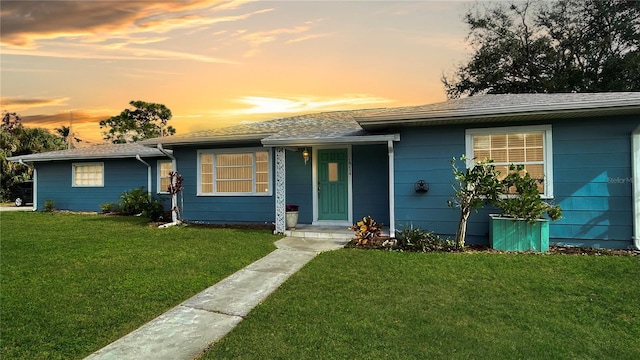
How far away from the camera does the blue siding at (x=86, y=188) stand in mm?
12984

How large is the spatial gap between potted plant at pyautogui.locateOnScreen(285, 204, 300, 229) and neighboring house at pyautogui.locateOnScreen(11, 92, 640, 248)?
27cm

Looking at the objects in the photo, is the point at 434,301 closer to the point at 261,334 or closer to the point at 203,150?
the point at 261,334

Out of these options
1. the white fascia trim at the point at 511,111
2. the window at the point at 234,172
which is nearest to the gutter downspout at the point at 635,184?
the white fascia trim at the point at 511,111

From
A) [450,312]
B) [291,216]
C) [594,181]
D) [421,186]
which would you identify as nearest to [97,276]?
[291,216]

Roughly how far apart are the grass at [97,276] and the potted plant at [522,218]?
4291 millimetres

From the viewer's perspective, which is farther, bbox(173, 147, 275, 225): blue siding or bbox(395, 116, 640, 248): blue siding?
bbox(173, 147, 275, 225): blue siding

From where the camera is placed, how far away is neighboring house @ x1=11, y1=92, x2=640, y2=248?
6344mm

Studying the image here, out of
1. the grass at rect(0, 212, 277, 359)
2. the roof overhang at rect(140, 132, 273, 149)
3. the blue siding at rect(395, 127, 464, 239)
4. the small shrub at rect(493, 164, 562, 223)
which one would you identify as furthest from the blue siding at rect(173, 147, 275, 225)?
the small shrub at rect(493, 164, 562, 223)

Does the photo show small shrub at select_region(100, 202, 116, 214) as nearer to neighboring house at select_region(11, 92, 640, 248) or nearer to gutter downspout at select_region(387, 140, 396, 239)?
neighboring house at select_region(11, 92, 640, 248)

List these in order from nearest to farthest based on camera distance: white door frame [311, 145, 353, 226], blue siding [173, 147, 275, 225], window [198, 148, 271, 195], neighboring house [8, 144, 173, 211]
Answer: white door frame [311, 145, 353, 226], blue siding [173, 147, 275, 225], window [198, 148, 271, 195], neighboring house [8, 144, 173, 211]

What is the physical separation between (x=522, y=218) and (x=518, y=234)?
11.5 inches

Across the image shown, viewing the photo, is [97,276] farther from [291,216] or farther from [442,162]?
[442,162]

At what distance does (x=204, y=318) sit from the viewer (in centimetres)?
367

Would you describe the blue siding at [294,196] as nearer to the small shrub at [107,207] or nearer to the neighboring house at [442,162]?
the neighboring house at [442,162]
